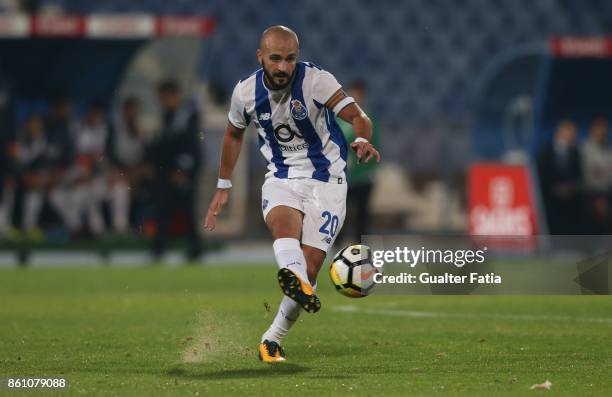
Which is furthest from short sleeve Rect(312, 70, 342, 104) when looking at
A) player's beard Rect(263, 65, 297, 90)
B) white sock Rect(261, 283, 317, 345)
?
white sock Rect(261, 283, 317, 345)

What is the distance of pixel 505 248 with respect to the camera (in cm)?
1873

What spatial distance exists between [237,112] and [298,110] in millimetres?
398

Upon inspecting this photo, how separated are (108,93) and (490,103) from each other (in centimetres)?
559

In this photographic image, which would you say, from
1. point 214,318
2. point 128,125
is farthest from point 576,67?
point 214,318

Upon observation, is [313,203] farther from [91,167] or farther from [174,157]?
[91,167]

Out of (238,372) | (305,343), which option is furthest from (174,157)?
(238,372)

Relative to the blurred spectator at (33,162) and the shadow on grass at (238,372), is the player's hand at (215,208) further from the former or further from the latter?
the blurred spectator at (33,162)

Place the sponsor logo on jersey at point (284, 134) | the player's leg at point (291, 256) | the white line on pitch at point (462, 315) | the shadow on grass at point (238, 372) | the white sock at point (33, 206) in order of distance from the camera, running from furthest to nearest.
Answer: the white sock at point (33, 206)
the white line on pitch at point (462, 315)
the sponsor logo on jersey at point (284, 134)
the shadow on grass at point (238, 372)
the player's leg at point (291, 256)

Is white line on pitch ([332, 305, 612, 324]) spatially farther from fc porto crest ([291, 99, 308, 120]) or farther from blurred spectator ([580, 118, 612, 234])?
blurred spectator ([580, 118, 612, 234])

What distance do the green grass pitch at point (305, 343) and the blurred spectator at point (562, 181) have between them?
623 cm

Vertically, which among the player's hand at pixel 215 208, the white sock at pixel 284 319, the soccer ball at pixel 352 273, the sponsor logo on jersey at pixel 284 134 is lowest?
the white sock at pixel 284 319

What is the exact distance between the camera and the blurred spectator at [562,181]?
750 inches

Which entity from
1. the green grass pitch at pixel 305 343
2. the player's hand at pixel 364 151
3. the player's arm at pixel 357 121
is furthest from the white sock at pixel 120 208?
the player's hand at pixel 364 151

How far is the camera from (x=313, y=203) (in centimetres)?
800
